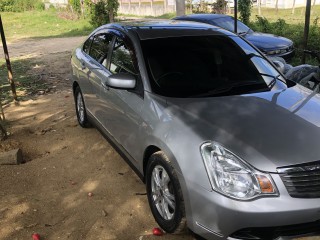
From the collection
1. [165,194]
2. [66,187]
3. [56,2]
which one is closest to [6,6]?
[56,2]

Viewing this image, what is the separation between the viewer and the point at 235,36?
4395mm

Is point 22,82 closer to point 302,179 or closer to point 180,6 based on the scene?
point 180,6

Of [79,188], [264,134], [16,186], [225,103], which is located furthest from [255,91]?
[16,186]

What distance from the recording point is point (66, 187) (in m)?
4.22

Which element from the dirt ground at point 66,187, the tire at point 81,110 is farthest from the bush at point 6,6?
the tire at point 81,110

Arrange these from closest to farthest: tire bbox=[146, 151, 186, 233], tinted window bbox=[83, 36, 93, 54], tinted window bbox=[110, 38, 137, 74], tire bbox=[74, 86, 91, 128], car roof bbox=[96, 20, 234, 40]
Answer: tire bbox=[146, 151, 186, 233] → tinted window bbox=[110, 38, 137, 74] → car roof bbox=[96, 20, 234, 40] → tinted window bbox=[83, 36, 93, 54] → tire bbox=[74, 86, 91, 128]

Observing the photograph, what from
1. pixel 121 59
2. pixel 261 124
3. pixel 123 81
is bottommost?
pixel 261 124

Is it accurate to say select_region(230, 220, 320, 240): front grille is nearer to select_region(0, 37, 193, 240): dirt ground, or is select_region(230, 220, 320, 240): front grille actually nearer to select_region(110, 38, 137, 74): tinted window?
select_region(0, 37, 193, 240): dirt ground

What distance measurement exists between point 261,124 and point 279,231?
80cm

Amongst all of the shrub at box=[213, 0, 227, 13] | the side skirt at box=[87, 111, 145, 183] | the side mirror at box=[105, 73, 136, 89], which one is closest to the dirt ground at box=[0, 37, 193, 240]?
the side skirt at box=[87, 111, 145, 183]

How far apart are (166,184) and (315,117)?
132cm

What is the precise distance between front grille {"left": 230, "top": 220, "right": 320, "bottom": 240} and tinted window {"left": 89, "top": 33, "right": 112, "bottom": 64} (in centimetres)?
278

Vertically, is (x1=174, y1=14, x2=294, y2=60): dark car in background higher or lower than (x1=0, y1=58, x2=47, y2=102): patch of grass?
higher

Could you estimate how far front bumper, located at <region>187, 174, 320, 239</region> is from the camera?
2498mm
